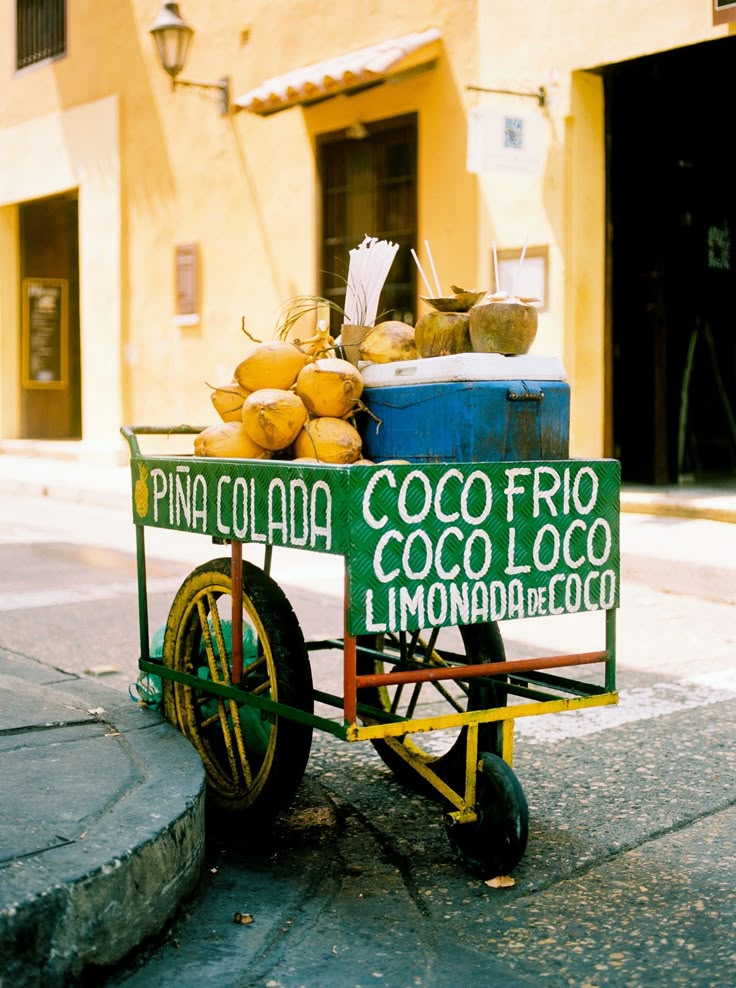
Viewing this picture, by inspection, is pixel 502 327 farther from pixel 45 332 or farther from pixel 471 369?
pixel 45 332

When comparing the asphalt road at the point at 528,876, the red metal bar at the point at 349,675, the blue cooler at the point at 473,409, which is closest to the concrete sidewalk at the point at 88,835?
the asphalt road at the point at 528,876

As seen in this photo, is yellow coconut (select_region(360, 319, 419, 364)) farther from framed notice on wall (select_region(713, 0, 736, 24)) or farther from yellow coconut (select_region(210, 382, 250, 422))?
framed notice on wall (select_region(713, 0, 736, 24))

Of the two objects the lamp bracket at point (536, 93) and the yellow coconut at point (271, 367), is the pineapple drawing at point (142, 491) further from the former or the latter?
the lamp bracket at point (536, 93)

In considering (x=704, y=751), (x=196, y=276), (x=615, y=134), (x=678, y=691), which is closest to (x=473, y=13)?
(x=615, y=134)

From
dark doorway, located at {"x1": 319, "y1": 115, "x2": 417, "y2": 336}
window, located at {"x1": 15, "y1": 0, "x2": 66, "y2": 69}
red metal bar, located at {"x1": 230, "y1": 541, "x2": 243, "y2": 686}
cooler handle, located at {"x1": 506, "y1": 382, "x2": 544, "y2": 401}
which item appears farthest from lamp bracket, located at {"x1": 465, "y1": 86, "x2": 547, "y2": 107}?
window, located at {"x1": 15, "y1": 0, "x2": 66, "y2": 69}

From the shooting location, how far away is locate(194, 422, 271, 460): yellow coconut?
11.6 feet

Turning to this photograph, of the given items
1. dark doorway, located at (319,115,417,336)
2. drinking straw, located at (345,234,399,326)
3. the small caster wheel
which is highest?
dark doorway, located at (319,115,417,336)

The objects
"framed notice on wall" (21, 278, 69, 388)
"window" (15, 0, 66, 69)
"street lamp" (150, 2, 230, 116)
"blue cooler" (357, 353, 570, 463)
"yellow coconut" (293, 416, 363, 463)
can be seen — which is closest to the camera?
"blue cooler" (357, 353, 570, 463)

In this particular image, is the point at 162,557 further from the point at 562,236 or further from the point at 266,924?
the point at 266,924

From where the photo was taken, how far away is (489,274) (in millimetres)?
10742

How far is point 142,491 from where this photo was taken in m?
3.82

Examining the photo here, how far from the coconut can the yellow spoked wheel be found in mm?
810

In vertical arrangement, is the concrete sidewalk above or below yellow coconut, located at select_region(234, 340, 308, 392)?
below

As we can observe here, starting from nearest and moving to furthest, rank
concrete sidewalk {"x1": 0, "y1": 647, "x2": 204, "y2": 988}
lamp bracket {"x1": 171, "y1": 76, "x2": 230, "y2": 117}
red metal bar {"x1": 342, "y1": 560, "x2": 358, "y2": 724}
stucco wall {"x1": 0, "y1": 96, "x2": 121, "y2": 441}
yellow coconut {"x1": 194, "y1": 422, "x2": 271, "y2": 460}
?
1. concrete sidewalk {"x1": 0, "y1": 647, "x2": 204, "y2": 988}
2. red metal bar {"x1": 342, "y1": 560, "x2": 358, "y2": 724}
3. yellow coconut {"x1": 194, "y1": 422, "x2": 271, "y2": 460}
4. lamp bracket {"x1": 171, "y1": 76, "x2": 230, "y2": 117}
5. stucco wall {"x1": 0, "y1": 96, "x2": 121, "y2": 441}
